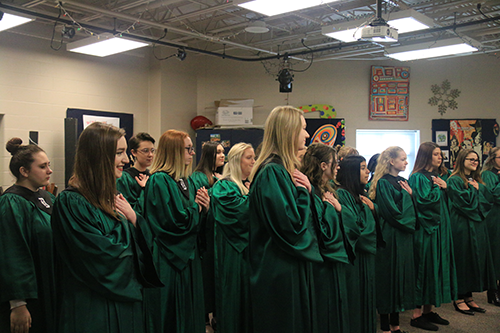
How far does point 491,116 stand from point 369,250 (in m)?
7.30

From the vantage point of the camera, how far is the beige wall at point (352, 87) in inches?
359

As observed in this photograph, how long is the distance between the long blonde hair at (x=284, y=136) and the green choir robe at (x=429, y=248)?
2294mm

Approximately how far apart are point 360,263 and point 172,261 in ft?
4.55

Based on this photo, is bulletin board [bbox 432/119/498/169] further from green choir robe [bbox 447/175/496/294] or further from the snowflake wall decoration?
green choir robe [bbox 447/175/496/294]

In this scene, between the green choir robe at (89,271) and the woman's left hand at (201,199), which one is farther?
the woman's left hand at (201,199)

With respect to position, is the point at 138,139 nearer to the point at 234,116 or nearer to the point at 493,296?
the point at 493,296

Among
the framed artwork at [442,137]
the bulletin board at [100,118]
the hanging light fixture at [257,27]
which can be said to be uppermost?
the hanging light fixture at [257,27]

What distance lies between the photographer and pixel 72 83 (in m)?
7.72

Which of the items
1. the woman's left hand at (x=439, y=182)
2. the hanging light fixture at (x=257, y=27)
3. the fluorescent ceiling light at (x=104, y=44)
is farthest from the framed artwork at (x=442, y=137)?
the fluorescent ceiling light at (x=104, y=44)

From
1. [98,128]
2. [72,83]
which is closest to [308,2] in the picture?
[98,128]

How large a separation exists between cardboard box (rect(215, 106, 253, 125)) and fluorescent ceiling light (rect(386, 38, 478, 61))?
3.37 metres

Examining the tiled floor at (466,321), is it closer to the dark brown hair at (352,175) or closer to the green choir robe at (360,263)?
the green choir robe at (360,263)

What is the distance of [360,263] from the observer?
3246 mm

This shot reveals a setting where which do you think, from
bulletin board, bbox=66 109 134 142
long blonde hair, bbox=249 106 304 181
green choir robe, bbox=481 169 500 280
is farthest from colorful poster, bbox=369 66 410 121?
long blonde hair, bbox=249 106 304 181
